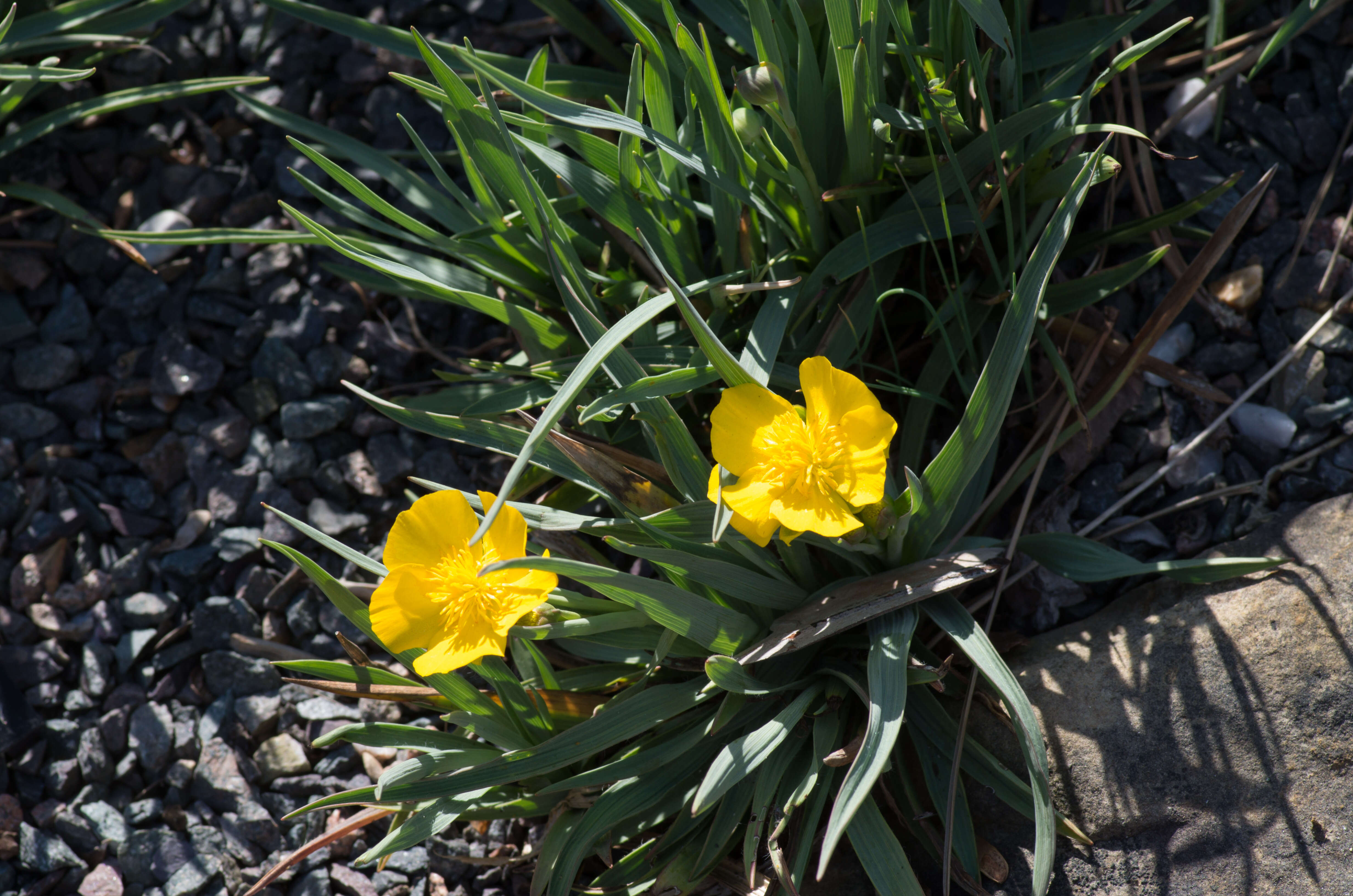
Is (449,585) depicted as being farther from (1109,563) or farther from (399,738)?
(1109,563)

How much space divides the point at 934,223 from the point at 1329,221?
0.72m

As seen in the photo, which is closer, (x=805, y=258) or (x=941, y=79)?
(x=941, y=79)

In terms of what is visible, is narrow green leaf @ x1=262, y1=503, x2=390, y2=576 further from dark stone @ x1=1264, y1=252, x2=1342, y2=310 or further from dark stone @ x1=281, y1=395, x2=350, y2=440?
dark stone @ x1=1264, y1=252, x2=1342, y2=310

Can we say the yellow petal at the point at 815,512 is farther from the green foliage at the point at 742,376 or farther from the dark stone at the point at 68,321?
the dark stone at the point at 68,321

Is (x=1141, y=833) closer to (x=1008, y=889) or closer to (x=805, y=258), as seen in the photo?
(x=1008, y=889)

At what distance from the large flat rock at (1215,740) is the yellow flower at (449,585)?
735mm

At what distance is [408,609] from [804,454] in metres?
0.57

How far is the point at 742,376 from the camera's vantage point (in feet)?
3.90

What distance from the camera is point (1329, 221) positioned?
1600 mm

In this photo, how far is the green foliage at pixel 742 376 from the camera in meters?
1.26

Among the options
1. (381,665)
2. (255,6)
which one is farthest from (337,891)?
(255,6)

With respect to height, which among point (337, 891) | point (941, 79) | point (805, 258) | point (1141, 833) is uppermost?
point (941, 79)

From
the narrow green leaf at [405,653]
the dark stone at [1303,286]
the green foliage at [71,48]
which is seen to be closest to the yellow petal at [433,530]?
the narrow green leaf at [405,653]

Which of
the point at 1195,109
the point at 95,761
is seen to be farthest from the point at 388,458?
the point at 1195,109
